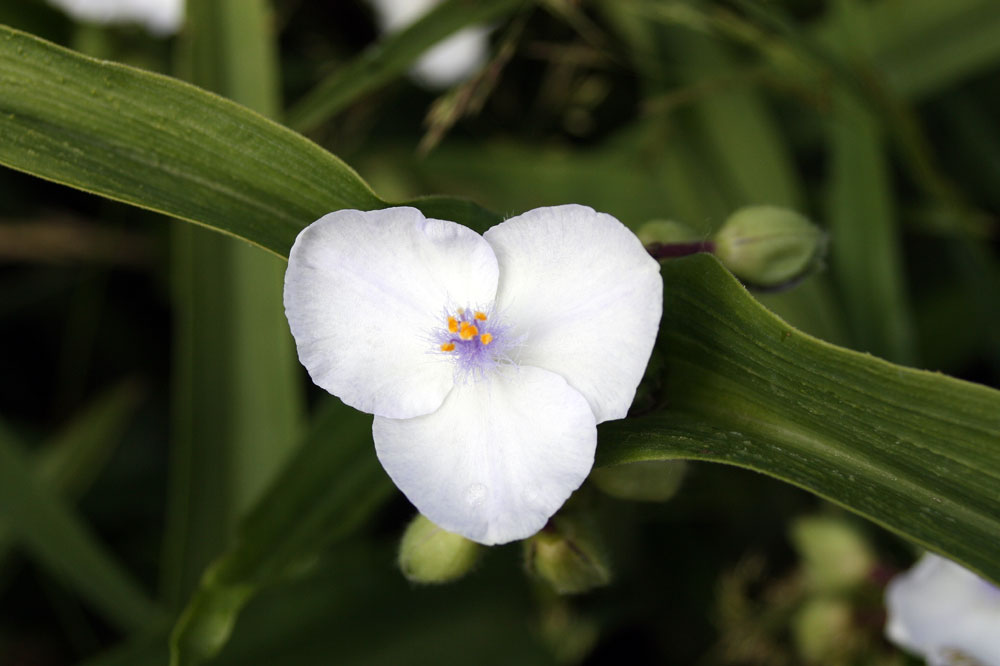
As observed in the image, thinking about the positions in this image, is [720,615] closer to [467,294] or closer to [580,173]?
[580,173]

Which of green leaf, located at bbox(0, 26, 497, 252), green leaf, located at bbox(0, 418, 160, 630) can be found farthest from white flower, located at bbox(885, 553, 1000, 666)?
green leaf, located at bbox(0, 418, 160, 630)

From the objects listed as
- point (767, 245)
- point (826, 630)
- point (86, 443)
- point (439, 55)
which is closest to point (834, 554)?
point (826, 630)

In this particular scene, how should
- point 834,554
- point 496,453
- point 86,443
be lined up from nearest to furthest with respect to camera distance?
point 496,453, point 834,554, point 86,443

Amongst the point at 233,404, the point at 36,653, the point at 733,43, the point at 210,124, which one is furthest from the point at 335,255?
the point at 36,653

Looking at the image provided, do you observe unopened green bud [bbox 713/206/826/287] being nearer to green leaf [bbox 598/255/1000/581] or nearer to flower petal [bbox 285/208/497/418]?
green leaf [bbox 598/255/1000/581]

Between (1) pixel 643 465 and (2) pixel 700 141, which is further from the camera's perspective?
(2) pixel 700 141

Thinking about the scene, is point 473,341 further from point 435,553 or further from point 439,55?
point 439,55
